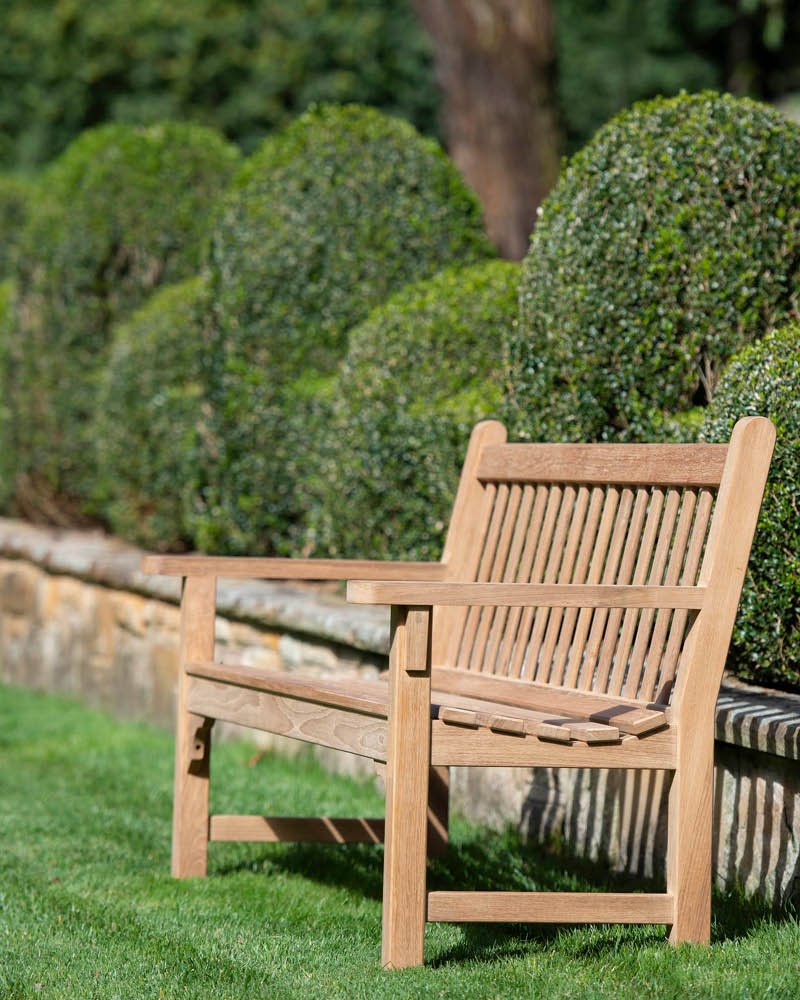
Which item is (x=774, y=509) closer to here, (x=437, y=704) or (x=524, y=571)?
(x=524, y=571)

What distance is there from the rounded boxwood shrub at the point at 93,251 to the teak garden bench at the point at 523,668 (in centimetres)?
466

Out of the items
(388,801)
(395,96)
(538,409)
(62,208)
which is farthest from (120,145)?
(395,96)

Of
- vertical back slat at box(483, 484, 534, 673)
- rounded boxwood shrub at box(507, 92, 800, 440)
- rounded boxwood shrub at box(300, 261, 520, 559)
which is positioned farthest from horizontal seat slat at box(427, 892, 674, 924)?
rounded boxwood shrub at box(300, 261, 520, 559)

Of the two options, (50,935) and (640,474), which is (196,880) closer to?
(50,935)

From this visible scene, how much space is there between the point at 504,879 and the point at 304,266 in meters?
3.18

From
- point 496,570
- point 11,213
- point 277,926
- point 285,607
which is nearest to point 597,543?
point 496,570

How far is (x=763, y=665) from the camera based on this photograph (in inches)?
149

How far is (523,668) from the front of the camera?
3.89 metres

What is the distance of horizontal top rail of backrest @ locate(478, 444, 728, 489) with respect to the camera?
10.7 feet

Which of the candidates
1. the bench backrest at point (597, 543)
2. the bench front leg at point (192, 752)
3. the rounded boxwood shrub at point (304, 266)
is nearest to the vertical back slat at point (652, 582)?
the bench backrest at point (597, 543)

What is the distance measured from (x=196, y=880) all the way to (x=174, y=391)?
145 inches

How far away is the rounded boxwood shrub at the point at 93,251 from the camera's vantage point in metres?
8.16

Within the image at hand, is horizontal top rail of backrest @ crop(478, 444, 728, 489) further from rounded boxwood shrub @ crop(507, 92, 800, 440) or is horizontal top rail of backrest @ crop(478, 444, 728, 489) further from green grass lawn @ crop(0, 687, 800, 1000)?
green grass lawn @ crop(0, 687, 800, 1000)

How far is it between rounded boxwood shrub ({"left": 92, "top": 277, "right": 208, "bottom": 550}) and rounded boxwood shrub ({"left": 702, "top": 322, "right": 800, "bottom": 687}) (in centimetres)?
352
